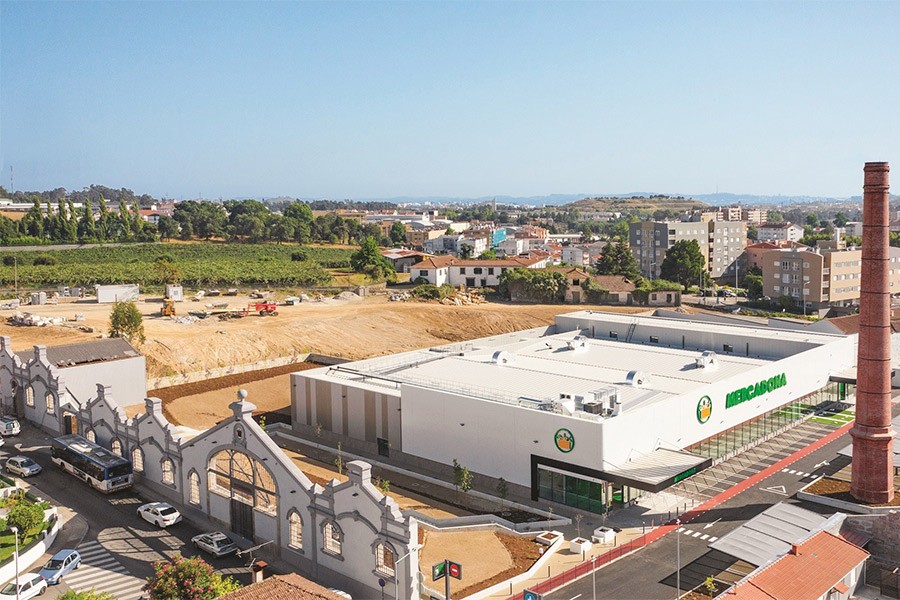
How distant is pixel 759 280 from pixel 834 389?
6903cm

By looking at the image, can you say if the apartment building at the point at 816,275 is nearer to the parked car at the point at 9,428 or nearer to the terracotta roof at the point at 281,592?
the parked car at the point at 9,428

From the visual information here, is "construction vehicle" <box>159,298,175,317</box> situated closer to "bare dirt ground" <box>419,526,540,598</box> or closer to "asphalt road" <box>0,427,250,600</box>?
"asphalt road" <box>0,427,250,600</box>

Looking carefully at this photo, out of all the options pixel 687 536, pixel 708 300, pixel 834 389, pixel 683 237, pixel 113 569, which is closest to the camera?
pixel 113 569

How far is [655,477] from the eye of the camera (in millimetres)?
38062

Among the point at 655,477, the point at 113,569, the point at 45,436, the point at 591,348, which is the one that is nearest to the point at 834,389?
the point at 591,348

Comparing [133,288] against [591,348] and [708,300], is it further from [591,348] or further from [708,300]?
[708,300]

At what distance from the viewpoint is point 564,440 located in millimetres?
40469

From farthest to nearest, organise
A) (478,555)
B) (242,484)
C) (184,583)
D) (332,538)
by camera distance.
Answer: (242,484)
(478,555)
(332,538)
(184,583)

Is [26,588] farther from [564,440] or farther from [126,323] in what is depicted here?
[126,323]

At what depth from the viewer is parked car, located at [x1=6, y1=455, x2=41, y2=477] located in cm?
4428

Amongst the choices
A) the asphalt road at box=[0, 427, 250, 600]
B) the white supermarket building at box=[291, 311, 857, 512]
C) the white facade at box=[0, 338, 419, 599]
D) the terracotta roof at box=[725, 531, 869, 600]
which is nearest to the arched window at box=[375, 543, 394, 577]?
the white facade at box=[0, 338, 419, 599]

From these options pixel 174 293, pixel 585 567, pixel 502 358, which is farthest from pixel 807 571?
pixel 174 293

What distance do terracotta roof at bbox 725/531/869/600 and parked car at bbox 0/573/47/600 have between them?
85.3 ft

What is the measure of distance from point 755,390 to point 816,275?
72.4m
